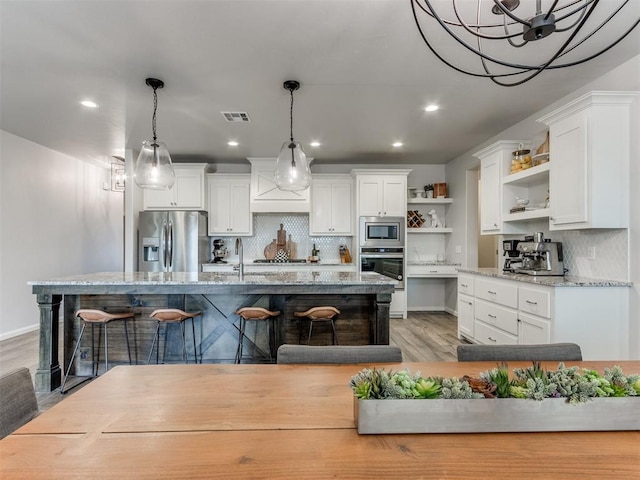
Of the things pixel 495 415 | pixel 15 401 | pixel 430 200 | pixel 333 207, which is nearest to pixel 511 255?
pixel 430 200

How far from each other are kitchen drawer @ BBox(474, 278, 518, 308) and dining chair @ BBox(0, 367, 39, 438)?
345cm

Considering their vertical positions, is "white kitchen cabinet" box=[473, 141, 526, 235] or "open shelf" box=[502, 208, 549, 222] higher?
"white kitchen cabinet" box=[473, 141, 526, 235]

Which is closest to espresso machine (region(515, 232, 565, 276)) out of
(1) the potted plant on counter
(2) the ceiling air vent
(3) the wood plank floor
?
(3) the wood plank floor

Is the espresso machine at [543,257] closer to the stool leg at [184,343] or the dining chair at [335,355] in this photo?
the dining chair at [335,355]

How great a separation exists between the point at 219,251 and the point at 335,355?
4.68 metres

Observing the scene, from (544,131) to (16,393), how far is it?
465cm

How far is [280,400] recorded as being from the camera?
103 centimetres

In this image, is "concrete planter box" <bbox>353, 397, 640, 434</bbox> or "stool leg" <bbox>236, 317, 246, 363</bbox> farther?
"stool leg" <bbox>236, 317, 246, 363</bbox>

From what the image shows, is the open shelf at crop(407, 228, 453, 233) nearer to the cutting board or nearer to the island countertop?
the cutting board

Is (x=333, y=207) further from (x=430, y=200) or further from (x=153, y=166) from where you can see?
(x=153, y=166)

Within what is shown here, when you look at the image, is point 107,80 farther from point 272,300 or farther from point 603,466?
point 603,466

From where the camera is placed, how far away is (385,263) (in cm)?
541

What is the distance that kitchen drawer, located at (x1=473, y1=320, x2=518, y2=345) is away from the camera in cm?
320

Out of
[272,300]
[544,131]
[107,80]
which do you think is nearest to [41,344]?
[272,300]
